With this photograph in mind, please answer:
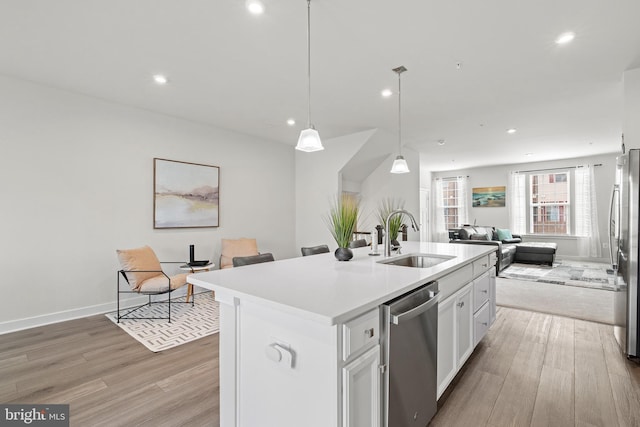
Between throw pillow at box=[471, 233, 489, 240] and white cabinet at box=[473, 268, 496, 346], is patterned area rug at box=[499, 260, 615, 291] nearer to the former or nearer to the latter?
throw pillow at box=[471, 233, 489, 240]

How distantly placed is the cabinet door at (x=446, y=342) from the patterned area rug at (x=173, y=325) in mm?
2243

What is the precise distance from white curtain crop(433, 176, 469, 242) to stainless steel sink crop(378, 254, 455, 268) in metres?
7.86

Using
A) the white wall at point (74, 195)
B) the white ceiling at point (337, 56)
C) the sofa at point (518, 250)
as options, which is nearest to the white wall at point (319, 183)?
the white ceiling at point (337, 56)

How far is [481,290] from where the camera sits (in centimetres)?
257

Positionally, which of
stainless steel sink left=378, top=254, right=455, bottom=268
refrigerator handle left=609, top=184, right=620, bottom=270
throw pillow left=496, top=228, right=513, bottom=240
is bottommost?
throw pillow left=496, top=228, right=513, bottom=240

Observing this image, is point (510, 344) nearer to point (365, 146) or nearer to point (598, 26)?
point (598, 26)

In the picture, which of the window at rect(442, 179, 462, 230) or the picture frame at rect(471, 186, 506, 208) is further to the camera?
the window at rect(442, 179, 462, 230)

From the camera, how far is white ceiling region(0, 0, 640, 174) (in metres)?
2.15

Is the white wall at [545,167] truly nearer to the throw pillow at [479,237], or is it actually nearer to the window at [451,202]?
the window at [451,202]

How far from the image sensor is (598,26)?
2303 mm

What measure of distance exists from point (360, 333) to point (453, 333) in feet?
3.76

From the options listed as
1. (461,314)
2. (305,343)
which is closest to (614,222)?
(461,314)

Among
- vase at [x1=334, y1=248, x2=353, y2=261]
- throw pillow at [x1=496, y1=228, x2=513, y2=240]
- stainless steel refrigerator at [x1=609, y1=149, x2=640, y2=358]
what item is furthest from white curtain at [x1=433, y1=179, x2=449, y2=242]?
vase at [x1=334, y1=248, x2=353, y2=261]

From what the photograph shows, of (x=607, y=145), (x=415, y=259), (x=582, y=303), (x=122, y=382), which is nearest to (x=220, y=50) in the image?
(x=415, y=259)
